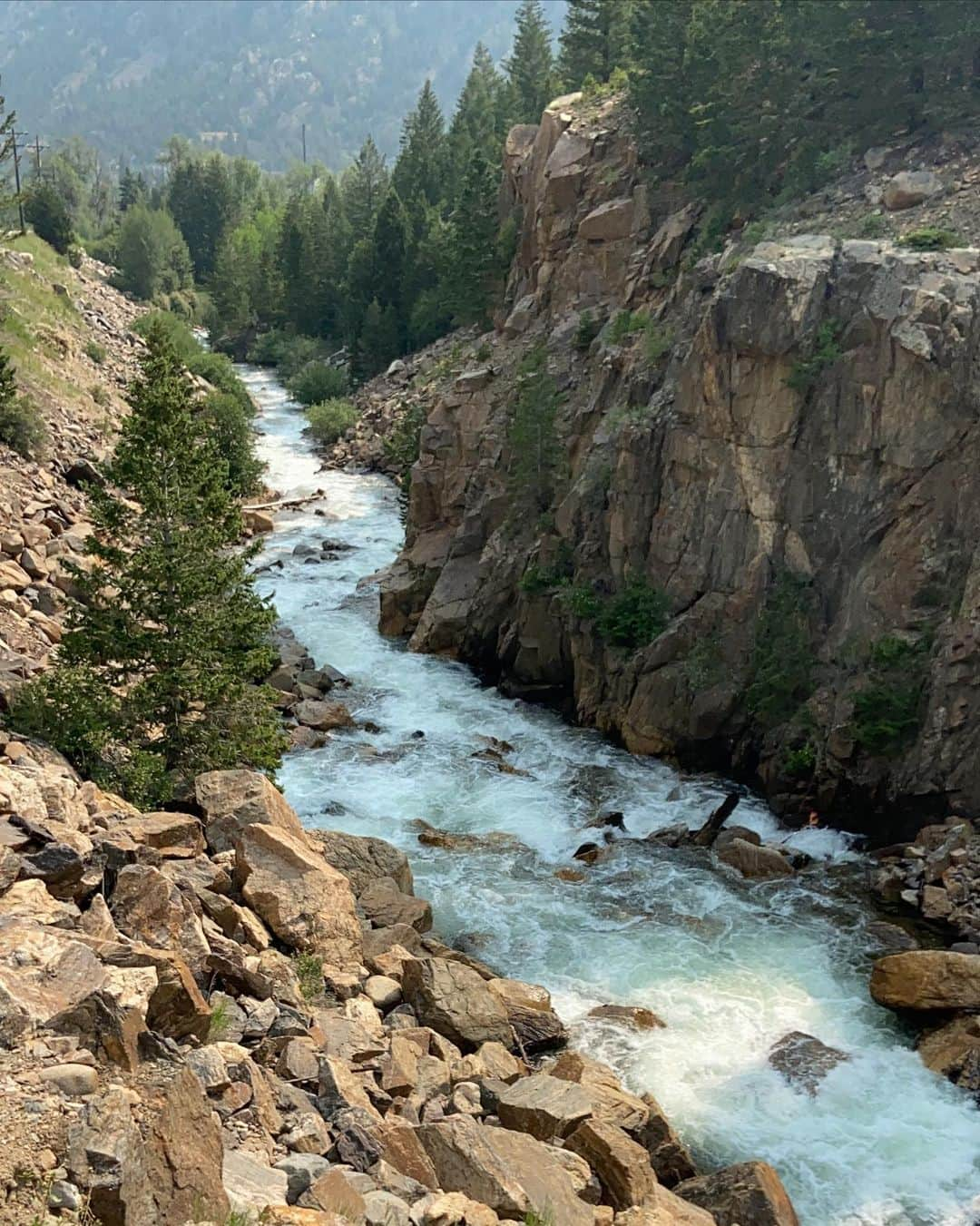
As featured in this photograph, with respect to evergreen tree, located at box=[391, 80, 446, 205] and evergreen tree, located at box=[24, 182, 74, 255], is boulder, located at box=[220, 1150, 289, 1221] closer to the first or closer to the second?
evergreen tree, located at box=[391, 80, 446, 205]

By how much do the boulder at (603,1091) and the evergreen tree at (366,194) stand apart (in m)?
67.7

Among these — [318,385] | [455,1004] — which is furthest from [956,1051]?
[318,385]

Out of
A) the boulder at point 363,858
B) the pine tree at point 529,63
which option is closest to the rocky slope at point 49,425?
the boulder at point 363,858

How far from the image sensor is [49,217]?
72188 millimetres

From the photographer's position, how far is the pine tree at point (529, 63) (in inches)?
2665

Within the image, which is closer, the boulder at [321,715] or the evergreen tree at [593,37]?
the boulder at [321,715]

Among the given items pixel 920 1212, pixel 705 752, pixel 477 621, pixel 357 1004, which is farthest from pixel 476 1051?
pixel 477 621

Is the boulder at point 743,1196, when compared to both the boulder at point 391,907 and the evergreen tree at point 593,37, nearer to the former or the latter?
the boulder at point 391,907

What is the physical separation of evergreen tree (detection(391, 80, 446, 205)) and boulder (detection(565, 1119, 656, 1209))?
218 ft

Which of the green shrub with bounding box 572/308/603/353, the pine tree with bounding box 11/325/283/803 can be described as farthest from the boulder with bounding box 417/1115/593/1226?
the green shrub with bounding box 572/308/603/353

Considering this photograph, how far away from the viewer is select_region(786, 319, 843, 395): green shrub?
22.8 meters

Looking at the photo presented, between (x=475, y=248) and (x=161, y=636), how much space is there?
111ft

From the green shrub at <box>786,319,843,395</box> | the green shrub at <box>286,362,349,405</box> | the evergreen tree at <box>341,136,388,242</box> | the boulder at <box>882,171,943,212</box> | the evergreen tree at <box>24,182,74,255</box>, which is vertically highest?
the evergreen tree at <box>341,136,388,242</box>

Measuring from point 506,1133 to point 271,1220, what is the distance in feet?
10.4
